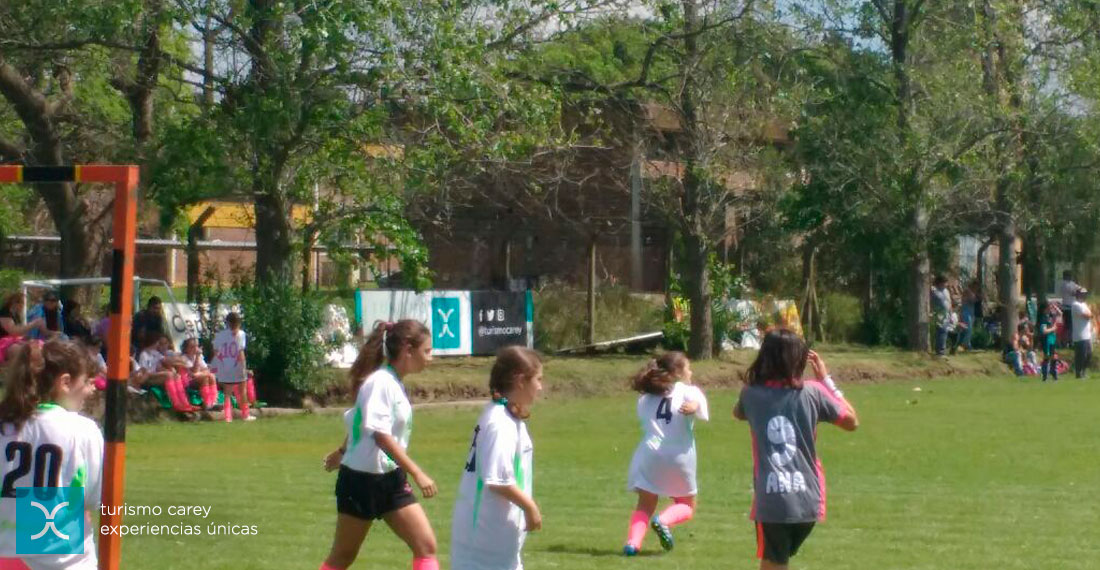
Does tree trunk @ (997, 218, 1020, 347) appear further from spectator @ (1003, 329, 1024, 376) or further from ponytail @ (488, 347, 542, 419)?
ponytail @ (488, 347, 542, 419)

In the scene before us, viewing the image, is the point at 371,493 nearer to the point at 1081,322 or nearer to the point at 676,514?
the point at 676,514

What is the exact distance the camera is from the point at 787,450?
7.54 meters

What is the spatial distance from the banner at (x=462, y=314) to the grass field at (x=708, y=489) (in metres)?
3.82

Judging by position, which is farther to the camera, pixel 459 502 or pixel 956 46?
pixel 956 46

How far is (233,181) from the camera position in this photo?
67.6 ft

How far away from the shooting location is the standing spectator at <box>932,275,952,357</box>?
3403 centimetres

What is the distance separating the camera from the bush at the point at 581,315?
2972cm

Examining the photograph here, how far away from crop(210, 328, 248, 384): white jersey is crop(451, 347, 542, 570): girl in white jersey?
1506 centimetres

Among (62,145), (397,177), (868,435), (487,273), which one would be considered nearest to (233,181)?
(397,177)

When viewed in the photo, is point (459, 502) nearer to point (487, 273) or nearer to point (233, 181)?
point (233, 181)

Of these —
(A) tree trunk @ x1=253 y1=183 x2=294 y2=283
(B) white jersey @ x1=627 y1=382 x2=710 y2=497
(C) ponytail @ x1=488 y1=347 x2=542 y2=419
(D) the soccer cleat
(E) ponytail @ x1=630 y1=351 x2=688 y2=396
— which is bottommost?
(D) the soccer cleat

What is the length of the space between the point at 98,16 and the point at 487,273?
16091 mm

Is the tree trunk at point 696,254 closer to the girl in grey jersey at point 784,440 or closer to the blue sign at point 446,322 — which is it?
the blue sign at point 446,322

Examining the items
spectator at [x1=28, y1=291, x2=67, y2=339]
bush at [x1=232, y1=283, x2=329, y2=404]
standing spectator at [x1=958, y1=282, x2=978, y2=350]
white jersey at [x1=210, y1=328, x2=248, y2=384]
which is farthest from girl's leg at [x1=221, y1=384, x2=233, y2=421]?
standing spectator at [x1=958, y1=282, x2=978, y2=350]
